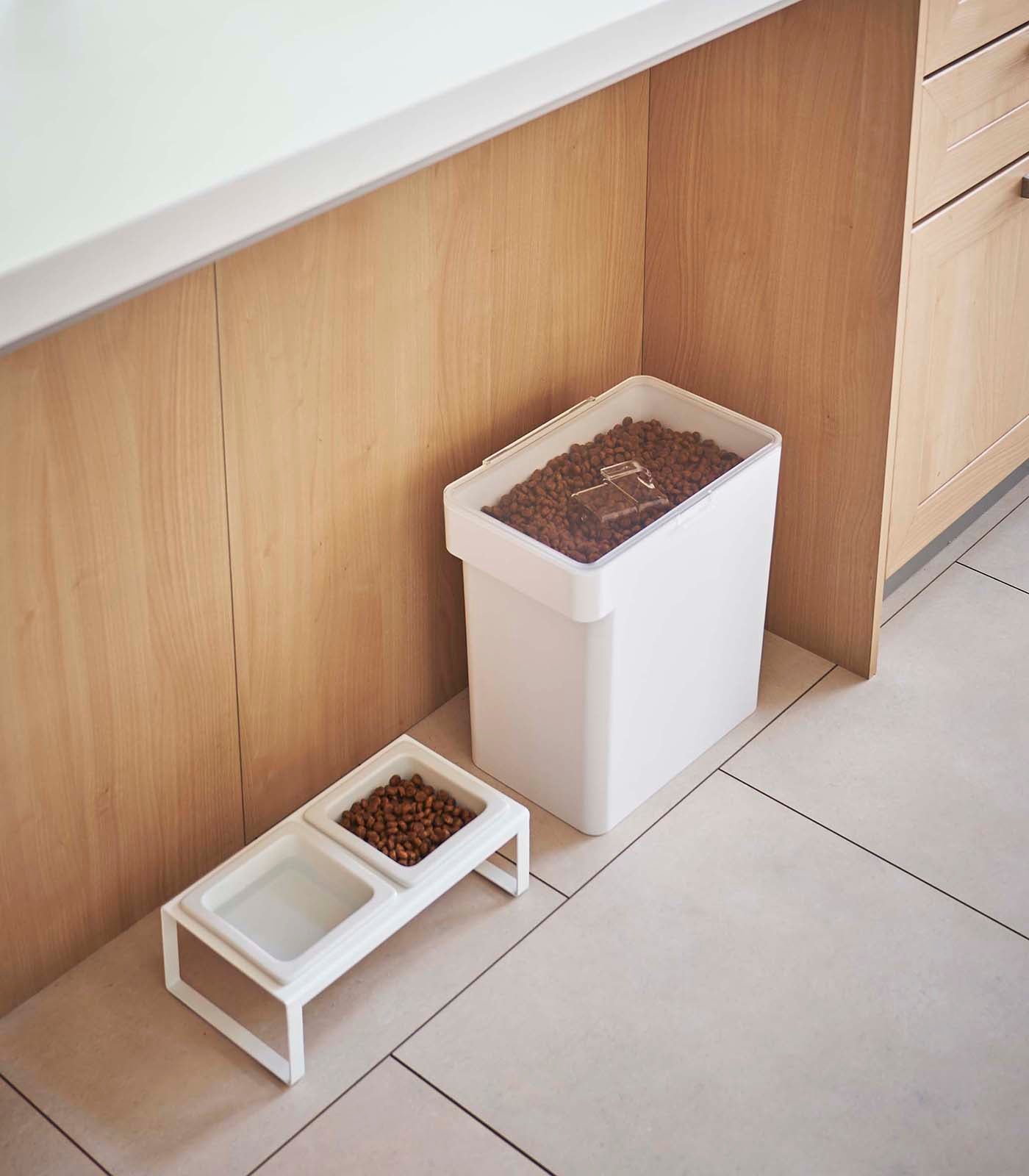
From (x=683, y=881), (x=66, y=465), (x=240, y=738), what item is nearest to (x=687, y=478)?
(x=683, y=881)

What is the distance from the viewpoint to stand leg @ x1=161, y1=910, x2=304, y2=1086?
1.51 m

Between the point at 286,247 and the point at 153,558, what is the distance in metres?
0.35

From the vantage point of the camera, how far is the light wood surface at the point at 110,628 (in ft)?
4.49

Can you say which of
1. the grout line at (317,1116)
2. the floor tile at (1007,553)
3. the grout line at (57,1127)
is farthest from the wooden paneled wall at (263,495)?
the floor tile at (1007,553)

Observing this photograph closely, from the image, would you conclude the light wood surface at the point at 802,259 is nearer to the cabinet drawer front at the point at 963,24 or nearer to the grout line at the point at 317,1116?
the cabinet drawer front at the point at 963,24

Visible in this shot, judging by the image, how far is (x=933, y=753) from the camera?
1958 mm

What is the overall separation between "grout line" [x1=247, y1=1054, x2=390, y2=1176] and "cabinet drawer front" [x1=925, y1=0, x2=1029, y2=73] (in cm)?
127

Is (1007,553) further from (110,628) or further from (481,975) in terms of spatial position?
(110,628)

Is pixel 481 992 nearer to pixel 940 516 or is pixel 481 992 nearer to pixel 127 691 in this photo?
pixel 127 691

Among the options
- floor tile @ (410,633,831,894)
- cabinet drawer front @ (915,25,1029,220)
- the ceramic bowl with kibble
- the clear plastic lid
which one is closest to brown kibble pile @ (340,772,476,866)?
the ceramic bowl with kibble

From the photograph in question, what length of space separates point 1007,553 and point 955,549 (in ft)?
0.26

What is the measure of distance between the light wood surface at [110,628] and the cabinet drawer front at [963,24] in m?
0.87

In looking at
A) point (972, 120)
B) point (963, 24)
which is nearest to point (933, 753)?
point (972, 120)

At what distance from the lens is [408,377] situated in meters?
1.73
